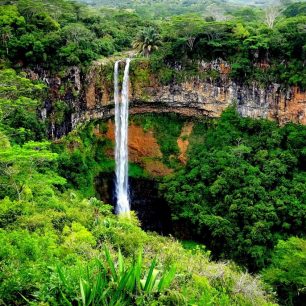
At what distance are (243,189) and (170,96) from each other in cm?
1012

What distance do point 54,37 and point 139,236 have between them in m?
19.1

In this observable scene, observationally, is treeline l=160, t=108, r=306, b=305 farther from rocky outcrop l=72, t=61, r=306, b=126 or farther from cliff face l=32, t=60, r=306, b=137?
cliff face l=32, t=60, r=306, b=137

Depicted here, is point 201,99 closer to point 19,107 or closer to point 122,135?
point 122,135

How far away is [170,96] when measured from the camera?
33.6 meters

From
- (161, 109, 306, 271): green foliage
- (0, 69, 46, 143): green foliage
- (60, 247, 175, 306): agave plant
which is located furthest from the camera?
(161, 109, 306, 271): green foliage

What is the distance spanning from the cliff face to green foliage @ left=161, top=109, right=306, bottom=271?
3.38 feet

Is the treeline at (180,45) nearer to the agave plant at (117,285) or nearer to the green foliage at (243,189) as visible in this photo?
the green foliage at (243,189)

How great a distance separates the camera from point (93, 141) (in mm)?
33500

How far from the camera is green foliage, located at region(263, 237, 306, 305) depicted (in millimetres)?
19266

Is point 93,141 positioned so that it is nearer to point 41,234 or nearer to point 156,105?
point 156,105

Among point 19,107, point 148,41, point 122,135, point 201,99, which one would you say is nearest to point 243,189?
point 201,99

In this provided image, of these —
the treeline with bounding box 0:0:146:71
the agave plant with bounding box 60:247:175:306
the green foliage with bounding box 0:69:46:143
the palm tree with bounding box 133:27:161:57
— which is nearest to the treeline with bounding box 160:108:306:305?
the palm tree with bounding box 133:27:161:57

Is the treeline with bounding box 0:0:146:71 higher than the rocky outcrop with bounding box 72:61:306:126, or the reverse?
the treeline with bounding box 0:0:146:71

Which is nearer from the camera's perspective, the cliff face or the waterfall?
the cliff face
